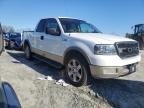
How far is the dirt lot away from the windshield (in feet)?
4.77

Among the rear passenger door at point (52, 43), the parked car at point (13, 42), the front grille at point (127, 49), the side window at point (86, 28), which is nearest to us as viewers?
the front grille at point (127, 49)

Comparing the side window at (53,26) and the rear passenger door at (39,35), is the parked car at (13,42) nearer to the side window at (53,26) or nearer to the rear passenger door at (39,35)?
the rear passenger door at (39,35)

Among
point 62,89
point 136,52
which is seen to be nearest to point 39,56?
point 62,89

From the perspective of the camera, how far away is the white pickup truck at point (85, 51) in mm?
6062

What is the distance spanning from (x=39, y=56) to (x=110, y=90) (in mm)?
3459

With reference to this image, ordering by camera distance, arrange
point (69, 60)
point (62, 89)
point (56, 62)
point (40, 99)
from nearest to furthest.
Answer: point (40, 99)
point (62, 89)
point (69, 60)
point (56, 62)

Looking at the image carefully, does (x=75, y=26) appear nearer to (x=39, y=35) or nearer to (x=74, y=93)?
(x=39, y=35)

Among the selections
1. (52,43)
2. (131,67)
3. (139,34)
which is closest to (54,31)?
(52,43)

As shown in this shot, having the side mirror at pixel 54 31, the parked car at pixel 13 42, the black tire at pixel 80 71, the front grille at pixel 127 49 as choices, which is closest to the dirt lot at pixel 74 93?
the black tire at pixel 80 71

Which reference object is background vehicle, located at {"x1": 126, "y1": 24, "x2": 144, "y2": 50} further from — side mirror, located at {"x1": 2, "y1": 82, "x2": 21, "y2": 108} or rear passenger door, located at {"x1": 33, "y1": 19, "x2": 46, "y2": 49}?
side mirror, located at {"x1": 2, "y1": 82, "x2": 21, "y2": 108}

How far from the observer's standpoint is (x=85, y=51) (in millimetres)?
6285

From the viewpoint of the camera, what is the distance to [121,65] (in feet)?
20.1

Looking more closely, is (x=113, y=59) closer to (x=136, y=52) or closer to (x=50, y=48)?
(x=136, y=52)

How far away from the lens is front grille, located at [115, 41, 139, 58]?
6.23 m
